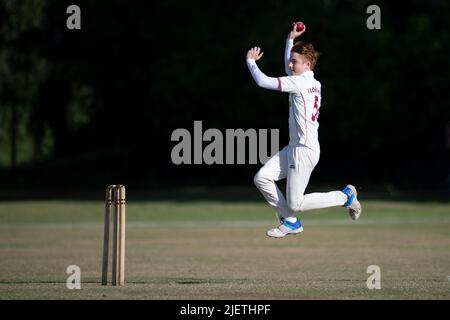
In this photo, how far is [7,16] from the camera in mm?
46500

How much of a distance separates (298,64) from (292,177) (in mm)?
1340

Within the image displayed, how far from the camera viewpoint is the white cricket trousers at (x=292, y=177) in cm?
1162

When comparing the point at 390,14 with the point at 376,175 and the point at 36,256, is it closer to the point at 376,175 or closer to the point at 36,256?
the point at 376,175

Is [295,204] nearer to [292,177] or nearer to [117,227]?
[292,177]

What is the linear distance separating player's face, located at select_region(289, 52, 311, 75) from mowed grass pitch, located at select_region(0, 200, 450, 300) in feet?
8.38

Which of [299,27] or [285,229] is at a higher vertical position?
[299,27]

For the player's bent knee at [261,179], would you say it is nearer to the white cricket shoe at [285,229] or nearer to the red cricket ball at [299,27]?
the white cricket shoe at [285,229]

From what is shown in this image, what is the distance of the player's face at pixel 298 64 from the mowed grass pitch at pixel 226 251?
8.38ft

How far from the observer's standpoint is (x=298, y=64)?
11586mm

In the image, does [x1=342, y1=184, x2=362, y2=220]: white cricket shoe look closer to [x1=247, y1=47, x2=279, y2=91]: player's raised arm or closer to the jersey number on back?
the jersey number on back

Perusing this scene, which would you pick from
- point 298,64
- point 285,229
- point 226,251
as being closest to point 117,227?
point 285,229

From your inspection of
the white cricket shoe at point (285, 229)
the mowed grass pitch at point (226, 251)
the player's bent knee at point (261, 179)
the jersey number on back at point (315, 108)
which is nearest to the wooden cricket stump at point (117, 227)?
the mowed grass pitch at point (226, 251)

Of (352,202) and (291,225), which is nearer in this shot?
(291,225)

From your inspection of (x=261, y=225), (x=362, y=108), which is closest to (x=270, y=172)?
(x=261, y=225)
